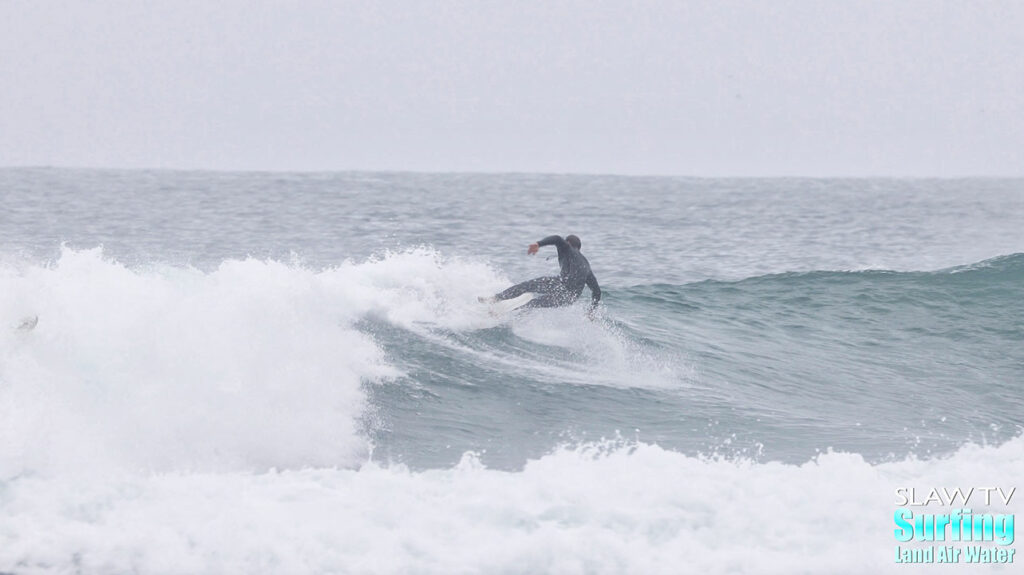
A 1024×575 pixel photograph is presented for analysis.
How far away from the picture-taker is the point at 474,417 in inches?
488

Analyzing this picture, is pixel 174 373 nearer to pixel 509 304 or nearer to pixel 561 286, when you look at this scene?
pixel 509 304

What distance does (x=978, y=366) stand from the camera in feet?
57.0

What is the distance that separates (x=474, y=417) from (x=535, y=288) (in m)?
3.66

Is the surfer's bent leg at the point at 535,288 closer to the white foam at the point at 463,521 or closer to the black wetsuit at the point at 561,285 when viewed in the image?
the black wetsuit at the point at 561,285

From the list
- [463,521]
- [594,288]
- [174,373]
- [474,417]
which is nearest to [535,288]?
[594,288]

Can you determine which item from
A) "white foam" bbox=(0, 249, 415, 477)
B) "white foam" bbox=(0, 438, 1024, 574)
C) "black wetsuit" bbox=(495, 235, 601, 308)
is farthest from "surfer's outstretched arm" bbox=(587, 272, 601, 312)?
"white foam" bbox=(0, 438, 1024, 574)


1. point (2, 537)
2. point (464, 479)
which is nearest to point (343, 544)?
point (464, 479)

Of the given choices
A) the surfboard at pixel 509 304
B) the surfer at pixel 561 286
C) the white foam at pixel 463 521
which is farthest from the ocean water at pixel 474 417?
the surfer at pixel 561 286

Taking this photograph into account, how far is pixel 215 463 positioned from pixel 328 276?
644 cm

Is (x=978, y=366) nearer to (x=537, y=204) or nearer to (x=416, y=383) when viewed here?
(x=416, y=383)

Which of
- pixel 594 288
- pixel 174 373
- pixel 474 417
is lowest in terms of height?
pixel 474 417

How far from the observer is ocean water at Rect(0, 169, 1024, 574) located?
807 centimetres

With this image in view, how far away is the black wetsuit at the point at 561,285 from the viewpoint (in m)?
15.7

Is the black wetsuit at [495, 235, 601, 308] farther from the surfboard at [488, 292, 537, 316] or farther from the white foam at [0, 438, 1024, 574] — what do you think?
the white foam at [0, 438, 1024, 574]
